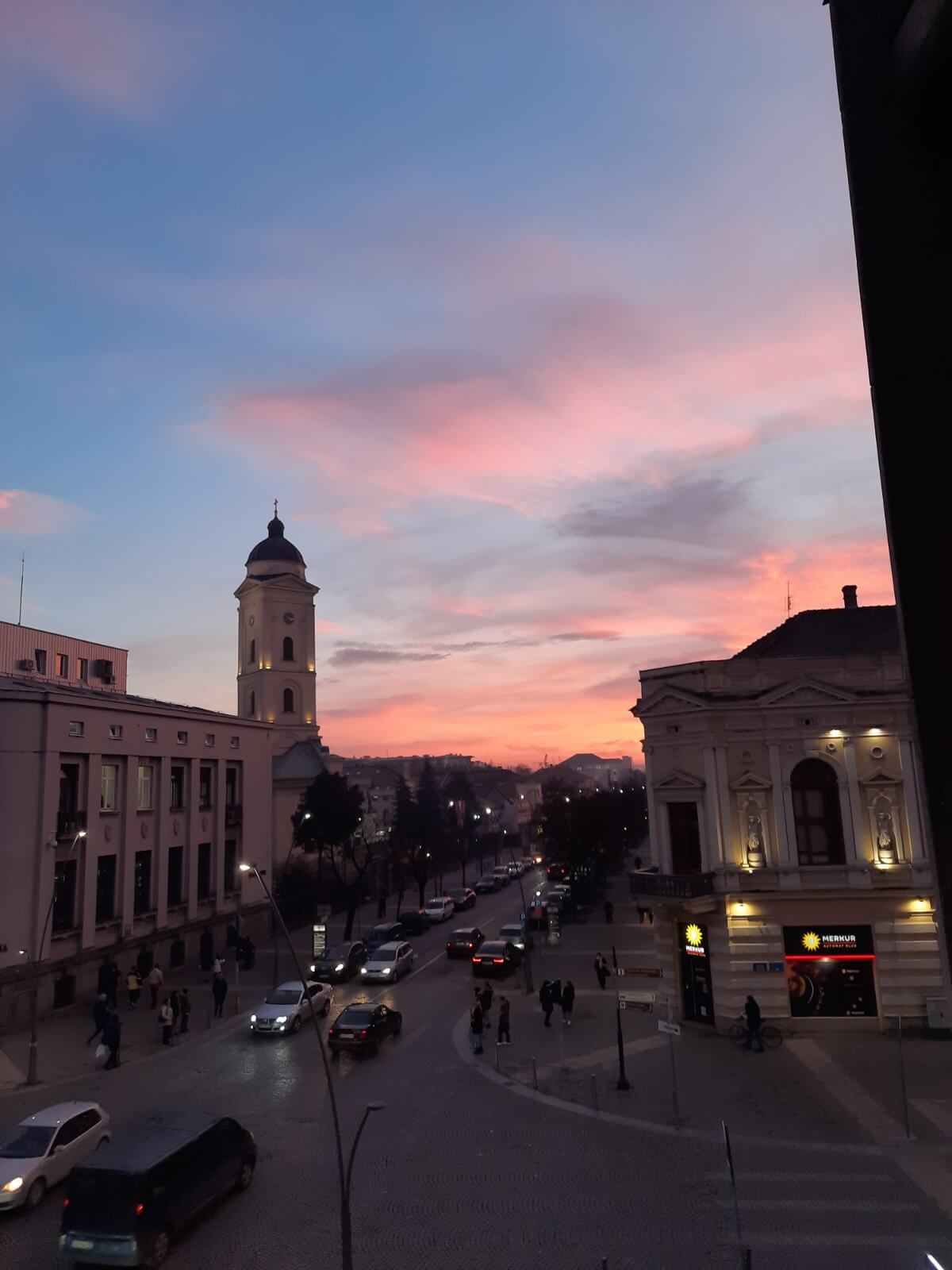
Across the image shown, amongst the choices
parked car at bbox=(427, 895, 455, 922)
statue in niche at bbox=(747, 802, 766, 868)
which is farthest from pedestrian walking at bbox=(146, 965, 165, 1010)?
parked car at bbox=(427, 895, 455, 922)

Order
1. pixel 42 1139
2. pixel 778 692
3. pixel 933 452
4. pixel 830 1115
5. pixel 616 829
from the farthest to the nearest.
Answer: pixel 616 829 → pixel 778 692 → pixel 830 1115 → pixel 42 1139 → pixel 933 452

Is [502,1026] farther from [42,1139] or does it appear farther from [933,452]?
[933,452]

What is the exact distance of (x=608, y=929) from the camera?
49.4 meters

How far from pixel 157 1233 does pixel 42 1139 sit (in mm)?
4322

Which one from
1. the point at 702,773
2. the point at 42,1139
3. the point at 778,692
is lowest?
the point at 42,1139

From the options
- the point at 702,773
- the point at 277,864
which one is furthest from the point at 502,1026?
the point at 277,864

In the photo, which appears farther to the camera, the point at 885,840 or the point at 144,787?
the point at 144,787

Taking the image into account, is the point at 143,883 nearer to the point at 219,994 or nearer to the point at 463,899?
the point at 219,994

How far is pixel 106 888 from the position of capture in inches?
1428

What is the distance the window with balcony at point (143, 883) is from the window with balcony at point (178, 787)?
316cm

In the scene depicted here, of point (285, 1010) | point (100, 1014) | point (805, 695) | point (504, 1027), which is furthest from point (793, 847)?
point (100, 1014)

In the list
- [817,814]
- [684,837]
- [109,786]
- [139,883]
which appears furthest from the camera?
[139,883]

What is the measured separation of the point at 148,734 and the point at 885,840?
30.6 metres

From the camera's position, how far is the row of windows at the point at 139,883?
33.2 metres
